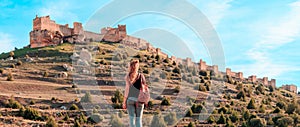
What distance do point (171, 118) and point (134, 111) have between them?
107 feet

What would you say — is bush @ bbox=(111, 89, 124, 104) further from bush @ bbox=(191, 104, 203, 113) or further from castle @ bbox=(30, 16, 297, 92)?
castle @ bbox=(30, 16, 297, 92)

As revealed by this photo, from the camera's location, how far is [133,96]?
7762 mm

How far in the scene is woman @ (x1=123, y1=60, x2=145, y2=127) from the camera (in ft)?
25.5

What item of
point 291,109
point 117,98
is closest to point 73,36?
point 117,98

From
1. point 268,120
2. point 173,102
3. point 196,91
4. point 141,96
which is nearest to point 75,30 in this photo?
point 196,91

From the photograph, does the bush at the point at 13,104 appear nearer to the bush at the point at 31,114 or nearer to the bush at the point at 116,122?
the bush at the point at 31,114

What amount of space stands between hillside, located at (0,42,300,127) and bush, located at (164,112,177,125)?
1.4 inches

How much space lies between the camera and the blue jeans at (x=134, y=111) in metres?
7.76

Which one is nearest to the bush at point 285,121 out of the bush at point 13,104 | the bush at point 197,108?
the bush at point 197,108

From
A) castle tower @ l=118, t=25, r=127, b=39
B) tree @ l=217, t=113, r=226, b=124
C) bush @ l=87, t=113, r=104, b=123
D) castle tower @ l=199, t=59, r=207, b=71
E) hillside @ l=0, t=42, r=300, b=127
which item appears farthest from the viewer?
castle tower @ l=199, t=59, r=207, b=71

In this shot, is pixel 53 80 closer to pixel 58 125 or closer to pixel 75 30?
pixel 58 125

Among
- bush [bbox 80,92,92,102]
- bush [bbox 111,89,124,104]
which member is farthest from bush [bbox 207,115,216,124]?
bush [bbox 80,92,92,102]

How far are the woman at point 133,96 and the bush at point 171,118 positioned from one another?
31.0 metres

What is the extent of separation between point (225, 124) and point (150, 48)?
44.5 m
